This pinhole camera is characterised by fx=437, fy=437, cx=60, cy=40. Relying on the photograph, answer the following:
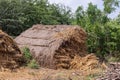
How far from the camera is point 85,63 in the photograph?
1493cm

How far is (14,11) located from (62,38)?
4532 mm

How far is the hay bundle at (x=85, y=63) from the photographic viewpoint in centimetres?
1465

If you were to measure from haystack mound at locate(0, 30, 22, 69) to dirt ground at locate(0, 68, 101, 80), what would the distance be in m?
0.34

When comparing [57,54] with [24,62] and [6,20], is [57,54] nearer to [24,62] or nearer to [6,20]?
[24,62]

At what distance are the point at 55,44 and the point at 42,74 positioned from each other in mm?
2124

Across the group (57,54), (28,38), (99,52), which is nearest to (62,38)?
(57,54)

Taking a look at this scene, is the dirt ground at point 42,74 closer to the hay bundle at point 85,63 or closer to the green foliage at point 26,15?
the hay bundle at point 85,63

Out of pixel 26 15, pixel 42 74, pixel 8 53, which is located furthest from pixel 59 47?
pixel 26 15

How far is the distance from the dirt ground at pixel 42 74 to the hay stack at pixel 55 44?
76 centimetres

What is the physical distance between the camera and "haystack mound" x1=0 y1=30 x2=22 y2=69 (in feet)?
45.1

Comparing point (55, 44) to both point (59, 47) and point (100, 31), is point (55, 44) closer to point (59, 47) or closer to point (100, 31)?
point (59, 47)

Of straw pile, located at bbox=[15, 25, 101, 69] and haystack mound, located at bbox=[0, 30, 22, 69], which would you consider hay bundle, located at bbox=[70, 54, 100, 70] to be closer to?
straw pile, located at bbox=[15, 25, 101, 69]

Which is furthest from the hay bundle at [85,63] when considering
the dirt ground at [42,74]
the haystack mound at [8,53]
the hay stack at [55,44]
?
the haystack mound at [8,53]

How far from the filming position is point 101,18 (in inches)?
723
